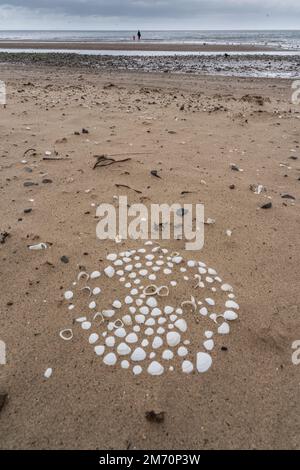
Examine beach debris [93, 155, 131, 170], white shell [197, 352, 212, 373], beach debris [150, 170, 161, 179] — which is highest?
beach debris [93, 155, 131, 170]

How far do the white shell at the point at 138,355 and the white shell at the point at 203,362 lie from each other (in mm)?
407

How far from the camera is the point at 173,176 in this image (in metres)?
5.00

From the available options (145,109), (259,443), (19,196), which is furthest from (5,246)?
(145,109)

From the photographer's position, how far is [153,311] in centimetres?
286

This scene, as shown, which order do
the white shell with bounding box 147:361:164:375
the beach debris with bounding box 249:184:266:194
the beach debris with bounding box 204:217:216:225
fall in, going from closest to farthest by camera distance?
the white shell with bounding box 147:361:164:375, the beach debris with bounding box 204:217:216:225, the beach debris with bounding box 249:184:266:194

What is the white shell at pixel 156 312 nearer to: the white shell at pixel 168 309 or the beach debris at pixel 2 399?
the white shell at pixel 168 309

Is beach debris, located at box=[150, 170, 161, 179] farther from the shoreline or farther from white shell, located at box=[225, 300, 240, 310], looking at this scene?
the shoreline

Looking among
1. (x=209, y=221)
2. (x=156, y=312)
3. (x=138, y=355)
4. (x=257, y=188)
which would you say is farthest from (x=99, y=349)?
(x=257, y=188)

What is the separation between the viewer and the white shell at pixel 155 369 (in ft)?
8.14

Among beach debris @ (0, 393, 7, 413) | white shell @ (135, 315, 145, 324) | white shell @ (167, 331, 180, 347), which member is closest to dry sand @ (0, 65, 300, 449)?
beach debris @ (0, 393, 7, 413)

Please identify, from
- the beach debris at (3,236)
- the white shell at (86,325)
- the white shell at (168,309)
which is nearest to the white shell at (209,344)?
the white shell at (168,309)

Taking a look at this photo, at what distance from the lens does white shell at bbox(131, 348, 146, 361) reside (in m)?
2.56

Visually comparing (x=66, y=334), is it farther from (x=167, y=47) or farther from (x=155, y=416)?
(x=167, y=47)

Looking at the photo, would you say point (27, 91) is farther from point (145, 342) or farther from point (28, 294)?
point (145, 342)
